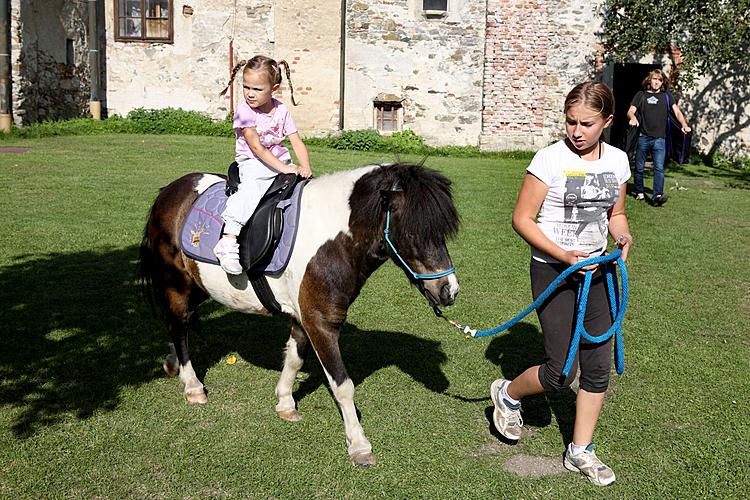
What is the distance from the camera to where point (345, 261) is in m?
4.42

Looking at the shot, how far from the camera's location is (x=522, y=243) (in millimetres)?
10430

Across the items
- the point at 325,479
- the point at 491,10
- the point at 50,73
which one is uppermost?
the point at 491,10

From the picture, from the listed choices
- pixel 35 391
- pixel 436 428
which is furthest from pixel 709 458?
pixel 35 391

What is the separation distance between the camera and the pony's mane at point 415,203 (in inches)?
161

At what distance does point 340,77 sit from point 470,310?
634 inches

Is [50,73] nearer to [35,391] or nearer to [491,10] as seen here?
[491,10]

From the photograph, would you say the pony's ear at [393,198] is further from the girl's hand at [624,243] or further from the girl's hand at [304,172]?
the girl's hand at [624,243]

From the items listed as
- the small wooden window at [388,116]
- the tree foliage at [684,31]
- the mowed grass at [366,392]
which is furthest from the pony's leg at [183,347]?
the tree foliage at [684,31]

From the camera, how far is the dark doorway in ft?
72.1

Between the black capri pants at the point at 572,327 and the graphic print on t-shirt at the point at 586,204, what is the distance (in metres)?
0.20

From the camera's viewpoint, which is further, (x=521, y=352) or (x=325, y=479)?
(x=521, y=352)

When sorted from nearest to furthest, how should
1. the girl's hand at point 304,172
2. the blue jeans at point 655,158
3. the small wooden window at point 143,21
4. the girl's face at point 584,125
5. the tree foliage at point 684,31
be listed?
the girl's face at point 584,125 → the girl's hand at point 304,172 → the blue jeans at point 655,158 → the tree foliage at point 684,31 → the small wooden window at point 143,21

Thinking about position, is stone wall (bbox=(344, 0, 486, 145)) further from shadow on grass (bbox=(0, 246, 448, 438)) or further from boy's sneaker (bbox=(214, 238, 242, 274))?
boy's sneaker (bbox=(214, 238, 242, 274))

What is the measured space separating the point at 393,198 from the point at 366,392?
5.88 feet
